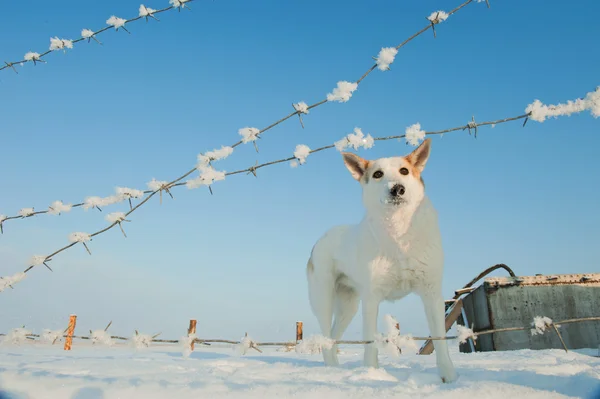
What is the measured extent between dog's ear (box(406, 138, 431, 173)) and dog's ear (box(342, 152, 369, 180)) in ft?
1.28

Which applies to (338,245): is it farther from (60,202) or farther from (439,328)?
(60,202)

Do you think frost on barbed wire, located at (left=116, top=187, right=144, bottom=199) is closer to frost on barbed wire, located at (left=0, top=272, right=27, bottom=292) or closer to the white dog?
frost on barbed wire, located at (left=0, top=272, right=27, bottom=292)

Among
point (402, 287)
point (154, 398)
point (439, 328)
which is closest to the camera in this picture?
point (154, 398)

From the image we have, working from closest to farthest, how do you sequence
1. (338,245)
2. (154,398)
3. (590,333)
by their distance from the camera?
(154,398) → (338,245) → (590,333)

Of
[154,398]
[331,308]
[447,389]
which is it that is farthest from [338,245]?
[154,398]

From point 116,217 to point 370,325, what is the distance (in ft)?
7.63

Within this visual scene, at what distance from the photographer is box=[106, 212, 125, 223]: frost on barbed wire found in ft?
7.95

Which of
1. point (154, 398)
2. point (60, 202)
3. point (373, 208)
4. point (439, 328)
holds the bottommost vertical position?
point (154, 398)

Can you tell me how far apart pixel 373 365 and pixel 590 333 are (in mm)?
6435

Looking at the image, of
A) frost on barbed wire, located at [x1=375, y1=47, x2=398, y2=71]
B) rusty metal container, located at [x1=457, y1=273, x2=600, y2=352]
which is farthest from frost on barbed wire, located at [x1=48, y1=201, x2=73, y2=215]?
rusty metal container, located at [x1=457, y1=273, x2=600, y2=352]

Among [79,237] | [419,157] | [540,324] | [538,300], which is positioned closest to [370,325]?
[419,157]

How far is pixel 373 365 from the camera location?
3604mm

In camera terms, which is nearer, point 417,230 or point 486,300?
point 417,230

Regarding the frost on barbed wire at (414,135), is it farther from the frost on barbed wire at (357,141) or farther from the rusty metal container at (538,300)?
the rusty metal container at (538,300)
